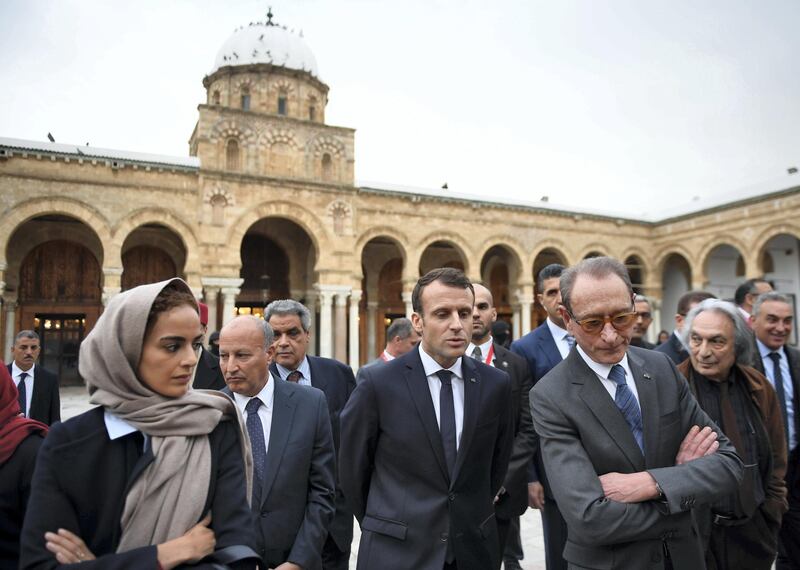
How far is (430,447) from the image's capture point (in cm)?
221

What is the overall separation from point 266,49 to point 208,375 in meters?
18.2

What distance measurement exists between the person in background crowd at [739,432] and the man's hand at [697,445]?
920mm

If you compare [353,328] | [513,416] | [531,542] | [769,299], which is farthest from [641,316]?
[353,328]

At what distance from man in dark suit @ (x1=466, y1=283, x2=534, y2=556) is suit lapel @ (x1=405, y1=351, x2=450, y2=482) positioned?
87cm

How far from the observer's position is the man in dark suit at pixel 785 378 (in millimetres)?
3203

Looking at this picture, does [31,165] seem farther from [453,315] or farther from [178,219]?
[453,315]

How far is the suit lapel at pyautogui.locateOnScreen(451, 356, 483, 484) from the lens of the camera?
2216mm

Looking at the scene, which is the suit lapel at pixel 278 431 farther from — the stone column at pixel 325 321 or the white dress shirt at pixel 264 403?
the stone column at pixel 325 321

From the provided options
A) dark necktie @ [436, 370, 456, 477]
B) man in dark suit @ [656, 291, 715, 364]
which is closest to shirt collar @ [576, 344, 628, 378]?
dark necktie @ [436, 370, 456, 477]

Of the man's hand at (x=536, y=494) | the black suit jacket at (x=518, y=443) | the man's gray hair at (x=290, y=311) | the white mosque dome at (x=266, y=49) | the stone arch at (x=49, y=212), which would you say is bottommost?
the man's hand at (x=536, y=494)

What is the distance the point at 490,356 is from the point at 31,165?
45.2 ft

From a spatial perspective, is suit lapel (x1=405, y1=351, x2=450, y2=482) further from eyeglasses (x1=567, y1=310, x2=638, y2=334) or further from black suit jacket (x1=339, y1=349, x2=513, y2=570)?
eyeglasses (x1=567, y1=310, x2=638, y2=334)

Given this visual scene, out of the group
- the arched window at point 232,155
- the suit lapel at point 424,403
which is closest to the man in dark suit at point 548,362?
the suit lapel at point 424,403

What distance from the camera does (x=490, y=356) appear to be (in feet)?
13.7
